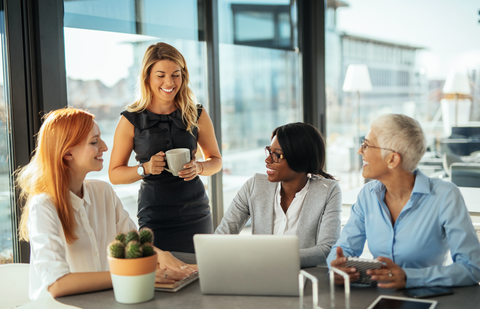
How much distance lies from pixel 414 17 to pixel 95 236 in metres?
3.37

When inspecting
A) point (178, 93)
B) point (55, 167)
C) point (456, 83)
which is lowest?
point (55, 167)

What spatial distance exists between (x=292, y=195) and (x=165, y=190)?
0.65 meters

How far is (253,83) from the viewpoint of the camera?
4.09m

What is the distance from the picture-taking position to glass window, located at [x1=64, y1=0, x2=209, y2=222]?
100 inches

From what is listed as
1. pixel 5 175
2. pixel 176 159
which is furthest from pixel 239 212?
pixel 5 175

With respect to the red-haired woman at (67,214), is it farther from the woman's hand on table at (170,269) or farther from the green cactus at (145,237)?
the green cactus at (145,237)

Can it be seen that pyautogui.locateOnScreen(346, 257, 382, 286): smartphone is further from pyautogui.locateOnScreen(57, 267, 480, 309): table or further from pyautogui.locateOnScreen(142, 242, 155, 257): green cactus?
pyautogui.locateOnScreen(142, 242, 155, 257): green cactus

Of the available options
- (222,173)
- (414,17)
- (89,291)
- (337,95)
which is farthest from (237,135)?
(89,291)

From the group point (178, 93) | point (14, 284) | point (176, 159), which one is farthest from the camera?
point (178, 93)

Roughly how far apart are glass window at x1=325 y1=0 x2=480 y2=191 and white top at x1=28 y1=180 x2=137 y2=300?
9.33ft

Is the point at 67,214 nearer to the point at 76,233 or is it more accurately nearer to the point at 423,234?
the point at 76,233

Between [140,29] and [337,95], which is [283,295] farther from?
[337,95]

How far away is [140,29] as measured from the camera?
305 cm

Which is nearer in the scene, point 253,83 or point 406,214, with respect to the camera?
point 406,214
